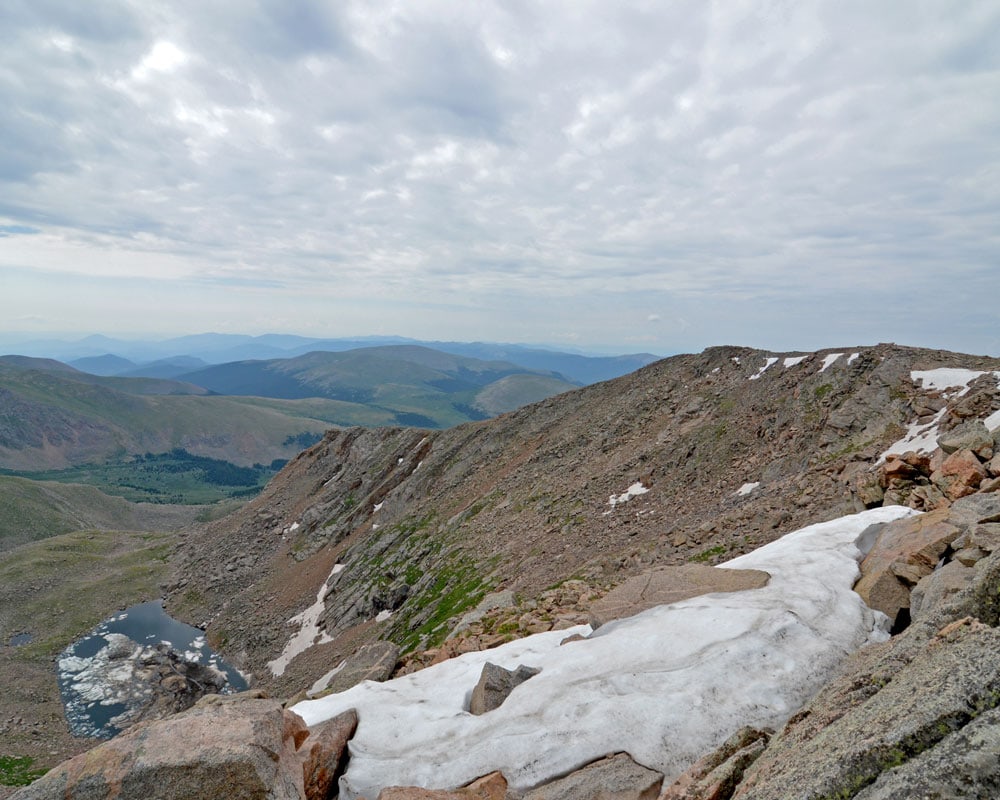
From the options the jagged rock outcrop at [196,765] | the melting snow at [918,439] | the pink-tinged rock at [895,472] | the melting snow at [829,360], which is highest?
the melting snow at [829,360]

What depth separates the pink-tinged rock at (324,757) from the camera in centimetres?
1155

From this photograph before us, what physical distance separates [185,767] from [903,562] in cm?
1873

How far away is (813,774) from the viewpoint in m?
6.80

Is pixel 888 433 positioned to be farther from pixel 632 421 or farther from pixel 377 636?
pixel 377 636

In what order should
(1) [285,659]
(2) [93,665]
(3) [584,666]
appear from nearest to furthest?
(3) [584,666], (1) [285,659], (2) [93,665]

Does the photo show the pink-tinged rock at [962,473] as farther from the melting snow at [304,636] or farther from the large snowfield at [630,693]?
the melting snow at [304,636]

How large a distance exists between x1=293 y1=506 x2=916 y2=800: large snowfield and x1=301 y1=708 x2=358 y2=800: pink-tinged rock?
0.30 m

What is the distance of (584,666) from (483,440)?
5874 centimetres

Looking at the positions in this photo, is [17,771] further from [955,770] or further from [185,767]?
[955,770]

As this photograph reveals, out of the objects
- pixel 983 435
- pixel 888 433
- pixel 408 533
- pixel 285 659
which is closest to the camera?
pixel 983 435

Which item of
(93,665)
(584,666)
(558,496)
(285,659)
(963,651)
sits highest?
(963,651)

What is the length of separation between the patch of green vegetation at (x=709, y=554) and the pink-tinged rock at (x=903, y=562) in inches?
360

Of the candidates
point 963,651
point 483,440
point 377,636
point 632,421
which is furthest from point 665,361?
point 963,651

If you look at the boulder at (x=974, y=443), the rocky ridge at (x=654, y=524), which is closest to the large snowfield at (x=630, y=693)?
the rocky ridge at (x=654, y=524)
